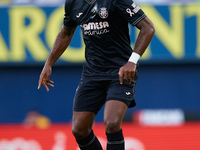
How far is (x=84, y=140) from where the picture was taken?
4.32m

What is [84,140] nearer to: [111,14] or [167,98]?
[111,14]

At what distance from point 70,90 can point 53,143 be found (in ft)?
21.1

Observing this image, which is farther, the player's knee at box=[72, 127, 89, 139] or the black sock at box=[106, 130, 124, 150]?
the player's knee at box=[72, 127, 89, 139]

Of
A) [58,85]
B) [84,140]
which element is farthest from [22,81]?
[84,140]

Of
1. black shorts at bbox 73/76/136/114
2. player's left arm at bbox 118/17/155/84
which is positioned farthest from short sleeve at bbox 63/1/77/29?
player's left arm at bbox 118/17/155/84

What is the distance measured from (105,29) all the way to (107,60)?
13.1 inches

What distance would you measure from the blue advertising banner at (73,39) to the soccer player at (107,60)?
25.1 ft

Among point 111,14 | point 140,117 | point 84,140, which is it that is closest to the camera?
point 111,14

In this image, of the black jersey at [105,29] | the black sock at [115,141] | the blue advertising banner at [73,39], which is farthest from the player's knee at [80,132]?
the blue advertising banner at [73,39]

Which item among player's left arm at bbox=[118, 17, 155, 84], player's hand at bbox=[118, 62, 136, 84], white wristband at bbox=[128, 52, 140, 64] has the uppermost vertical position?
player's left arm at bbox=[118, 17, 155, 84]

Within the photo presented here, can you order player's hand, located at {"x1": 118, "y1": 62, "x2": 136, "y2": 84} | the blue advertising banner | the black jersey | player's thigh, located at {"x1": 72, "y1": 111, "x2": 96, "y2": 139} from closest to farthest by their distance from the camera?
player's hand, located at {"x1": 118, "y1": 62, "x2": 136, "y2": 84}, the black jersey, player's thigh, located at {"x1": 72, "y1": 111, "x2": 96, "y2": 139}, the blue advertising banner

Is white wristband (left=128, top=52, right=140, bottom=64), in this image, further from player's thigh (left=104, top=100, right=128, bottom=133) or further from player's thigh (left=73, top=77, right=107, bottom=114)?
player's thigh (left=73, top=77, right=107, bottom=114)

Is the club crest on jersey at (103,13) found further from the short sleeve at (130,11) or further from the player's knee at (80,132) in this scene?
the player's knee at (80,132)

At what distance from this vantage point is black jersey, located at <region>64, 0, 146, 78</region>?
13.1ft
